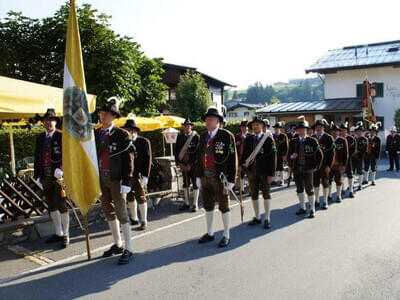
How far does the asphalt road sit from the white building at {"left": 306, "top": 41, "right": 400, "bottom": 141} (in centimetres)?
2155

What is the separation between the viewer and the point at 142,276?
499cm

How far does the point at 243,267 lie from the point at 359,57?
91.7 feet

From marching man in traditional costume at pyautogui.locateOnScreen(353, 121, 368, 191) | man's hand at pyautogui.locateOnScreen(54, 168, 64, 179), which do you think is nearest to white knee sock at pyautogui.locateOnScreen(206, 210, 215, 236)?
man's hand at pyautogui.locateOnScreen(54, 168, 64, 179)

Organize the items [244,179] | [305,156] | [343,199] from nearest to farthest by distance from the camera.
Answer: [305,156], [343,199], [244,179]

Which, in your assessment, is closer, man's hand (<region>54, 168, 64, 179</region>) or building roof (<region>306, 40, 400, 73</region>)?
man's hand (<region>54, 168, 64, 179</region>)

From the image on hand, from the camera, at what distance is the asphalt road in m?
4.47

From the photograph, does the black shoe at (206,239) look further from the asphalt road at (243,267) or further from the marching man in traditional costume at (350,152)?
the marching man in traditional costume at (350,152)

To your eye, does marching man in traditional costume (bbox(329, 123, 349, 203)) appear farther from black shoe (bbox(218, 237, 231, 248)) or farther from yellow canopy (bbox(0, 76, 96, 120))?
yellow canopy (bbox(0, 76, 96, 120))

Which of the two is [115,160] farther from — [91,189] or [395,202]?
[395,202]

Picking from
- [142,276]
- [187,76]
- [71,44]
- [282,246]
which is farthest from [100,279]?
[187,76]

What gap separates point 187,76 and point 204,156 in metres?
30.6

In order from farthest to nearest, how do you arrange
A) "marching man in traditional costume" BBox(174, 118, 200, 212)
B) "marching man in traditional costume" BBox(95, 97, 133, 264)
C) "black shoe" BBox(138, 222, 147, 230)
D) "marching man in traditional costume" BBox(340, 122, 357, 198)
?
1. "marching man in traditional costume" BBox(340, 122, 357, 198)
2. "marching man in traditional costume" BBox(174, 118, 200, 212)
3. "black shoe" BBox(138, 222, 147, 230)
4. "marching man in traditional costume" BBox(95, 97, 133, 264)

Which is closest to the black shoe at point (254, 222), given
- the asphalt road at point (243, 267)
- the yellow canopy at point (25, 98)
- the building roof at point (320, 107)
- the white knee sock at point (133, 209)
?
the asphalt road at point (243, 267)

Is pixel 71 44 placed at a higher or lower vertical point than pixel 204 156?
higher
